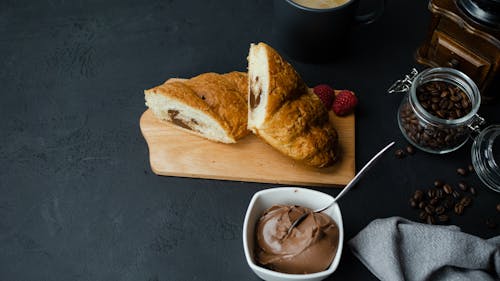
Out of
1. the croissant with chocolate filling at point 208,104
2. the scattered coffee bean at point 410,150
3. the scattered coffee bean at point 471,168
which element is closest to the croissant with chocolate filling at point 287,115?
the croissant with chocolate filling at point 208,104

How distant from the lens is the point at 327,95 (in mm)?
2037

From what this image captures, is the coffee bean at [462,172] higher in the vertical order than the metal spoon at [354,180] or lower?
lower

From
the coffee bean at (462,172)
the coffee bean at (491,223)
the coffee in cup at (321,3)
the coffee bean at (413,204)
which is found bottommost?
the coffee bean at (491,223)

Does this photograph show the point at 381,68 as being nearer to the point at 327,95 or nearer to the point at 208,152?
the point at 327,95

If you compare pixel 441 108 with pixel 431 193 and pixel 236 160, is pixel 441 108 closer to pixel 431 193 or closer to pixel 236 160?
pixel 431 193

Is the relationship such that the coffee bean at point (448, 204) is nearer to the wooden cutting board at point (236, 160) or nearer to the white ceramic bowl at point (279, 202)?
the wooden cutting board at point (236, 160)

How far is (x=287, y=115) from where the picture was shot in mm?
1831

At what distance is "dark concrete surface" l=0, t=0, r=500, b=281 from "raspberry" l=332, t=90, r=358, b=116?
0.10 metres

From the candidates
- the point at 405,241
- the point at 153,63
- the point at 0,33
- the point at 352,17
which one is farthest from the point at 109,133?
the point at 405,241

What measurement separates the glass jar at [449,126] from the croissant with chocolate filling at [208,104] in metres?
0.62

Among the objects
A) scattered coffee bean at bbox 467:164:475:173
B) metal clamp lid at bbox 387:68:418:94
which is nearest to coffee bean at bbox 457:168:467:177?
scattered coffee bean at bbox 467:164:475:173

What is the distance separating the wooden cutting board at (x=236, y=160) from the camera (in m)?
1.95

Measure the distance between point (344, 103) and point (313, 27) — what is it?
12.1 inches

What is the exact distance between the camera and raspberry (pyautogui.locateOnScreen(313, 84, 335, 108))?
80.1 inches
